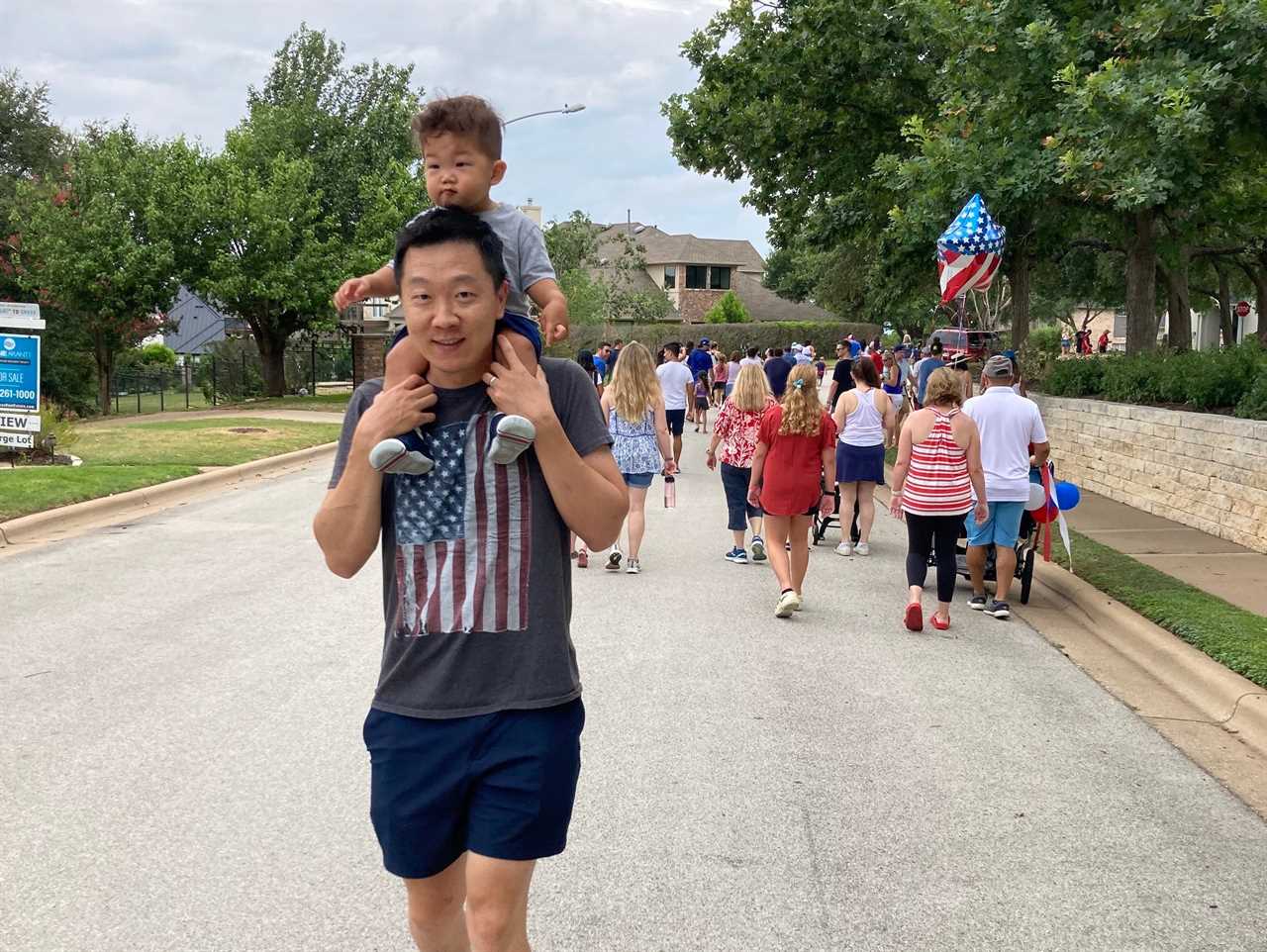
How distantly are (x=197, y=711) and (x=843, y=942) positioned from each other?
3.64 metres

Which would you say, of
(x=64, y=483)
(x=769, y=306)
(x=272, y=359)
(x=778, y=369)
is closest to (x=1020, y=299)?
(x=778, y=369)

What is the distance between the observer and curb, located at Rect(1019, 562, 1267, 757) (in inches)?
246

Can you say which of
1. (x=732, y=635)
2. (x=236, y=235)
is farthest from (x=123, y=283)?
(x=732, y=635)

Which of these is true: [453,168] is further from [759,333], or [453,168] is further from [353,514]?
[759,333]

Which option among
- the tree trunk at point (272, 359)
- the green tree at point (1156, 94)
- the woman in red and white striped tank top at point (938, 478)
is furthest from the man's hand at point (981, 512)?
the tree trunk at point (272, 359)

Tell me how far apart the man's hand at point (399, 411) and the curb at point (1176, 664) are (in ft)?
16.6

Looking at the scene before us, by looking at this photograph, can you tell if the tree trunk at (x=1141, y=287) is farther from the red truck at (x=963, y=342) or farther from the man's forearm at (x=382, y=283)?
the man's forearm at (x=382, y=283)

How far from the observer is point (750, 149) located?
2302 cm

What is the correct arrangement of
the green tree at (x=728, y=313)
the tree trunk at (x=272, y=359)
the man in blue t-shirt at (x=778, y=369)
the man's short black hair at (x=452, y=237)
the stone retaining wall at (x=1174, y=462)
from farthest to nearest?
the green tree at (x=728, y=313), the tree trunk at (x=272, y=359), the man in blue t-shirt at (x=778, y=369), the stone retaining wall at (x=1174, y=462), the man's short black hair at (x=452, y=237)

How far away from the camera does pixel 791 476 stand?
8.60 metres

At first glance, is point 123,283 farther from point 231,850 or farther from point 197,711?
point 231,850

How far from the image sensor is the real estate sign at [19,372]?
1480 cm

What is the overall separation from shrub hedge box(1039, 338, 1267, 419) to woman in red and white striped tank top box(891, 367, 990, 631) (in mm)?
4787

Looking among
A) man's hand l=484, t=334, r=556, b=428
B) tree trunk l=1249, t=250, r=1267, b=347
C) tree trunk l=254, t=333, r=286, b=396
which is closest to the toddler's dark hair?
man's hand l=484, t=334, r=556, b=428
